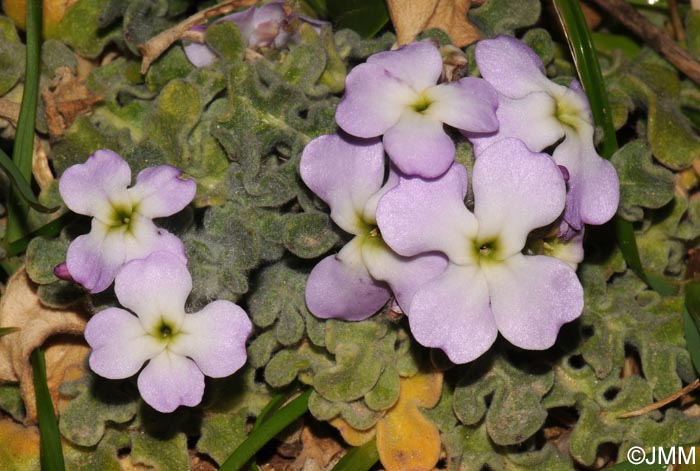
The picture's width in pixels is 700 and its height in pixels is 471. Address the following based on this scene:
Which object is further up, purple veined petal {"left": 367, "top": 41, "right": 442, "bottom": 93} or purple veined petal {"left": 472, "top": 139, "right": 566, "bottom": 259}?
purple veined petal {"left": 367, "top": 41, "right": 442, "bottom": 93}

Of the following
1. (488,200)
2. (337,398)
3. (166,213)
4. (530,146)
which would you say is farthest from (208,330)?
(530,146)

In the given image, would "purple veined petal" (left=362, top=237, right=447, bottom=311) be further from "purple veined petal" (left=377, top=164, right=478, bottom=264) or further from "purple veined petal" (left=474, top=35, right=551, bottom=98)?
Answer: "purple veined petal" (left=474, top=35, right=551, bottom=98)

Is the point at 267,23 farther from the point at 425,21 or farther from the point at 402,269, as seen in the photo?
the point at 402,269

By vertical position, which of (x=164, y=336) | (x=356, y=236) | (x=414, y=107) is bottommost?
(x=164, y=336)

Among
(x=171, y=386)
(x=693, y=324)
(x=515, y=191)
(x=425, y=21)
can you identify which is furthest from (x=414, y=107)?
(x=693, y=324)

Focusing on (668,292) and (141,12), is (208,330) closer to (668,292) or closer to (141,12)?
(141,12)

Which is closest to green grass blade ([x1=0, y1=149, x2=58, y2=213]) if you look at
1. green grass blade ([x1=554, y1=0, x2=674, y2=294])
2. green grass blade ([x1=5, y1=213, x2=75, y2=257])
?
green grass blade ([x1=5, y1=213, x2=75, y2=257])
